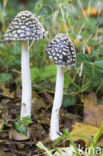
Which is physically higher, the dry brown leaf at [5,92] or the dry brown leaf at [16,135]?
the dry brown leaf at [5,92]

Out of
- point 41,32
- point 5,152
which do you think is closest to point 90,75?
point 41,32

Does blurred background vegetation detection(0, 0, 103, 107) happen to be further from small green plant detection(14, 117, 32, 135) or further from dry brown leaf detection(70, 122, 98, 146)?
small green plant detection(14, 117, 32, 135)

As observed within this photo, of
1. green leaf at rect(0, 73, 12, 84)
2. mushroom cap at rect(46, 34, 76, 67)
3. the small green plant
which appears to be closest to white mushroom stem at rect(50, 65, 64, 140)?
mushroom cap at rect(46, 34, 76, 67)

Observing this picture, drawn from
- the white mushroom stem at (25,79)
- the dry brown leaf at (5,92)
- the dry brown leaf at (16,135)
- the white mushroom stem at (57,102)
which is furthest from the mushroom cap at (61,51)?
the dry brown leaf at (5,92)

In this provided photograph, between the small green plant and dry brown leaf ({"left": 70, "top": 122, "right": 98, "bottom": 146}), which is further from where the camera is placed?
dry brown leaf ({"left": 70, "top": 122, "right": 98, "bottom": 146})

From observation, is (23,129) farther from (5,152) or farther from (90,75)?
(90,75)

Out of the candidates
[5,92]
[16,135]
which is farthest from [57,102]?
[5,92]

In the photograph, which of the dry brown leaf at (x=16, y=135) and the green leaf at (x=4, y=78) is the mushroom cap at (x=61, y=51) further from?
the green leaf at (x=4, y=78)

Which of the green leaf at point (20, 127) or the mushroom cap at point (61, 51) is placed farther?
the green leaf at point (20, 127)
